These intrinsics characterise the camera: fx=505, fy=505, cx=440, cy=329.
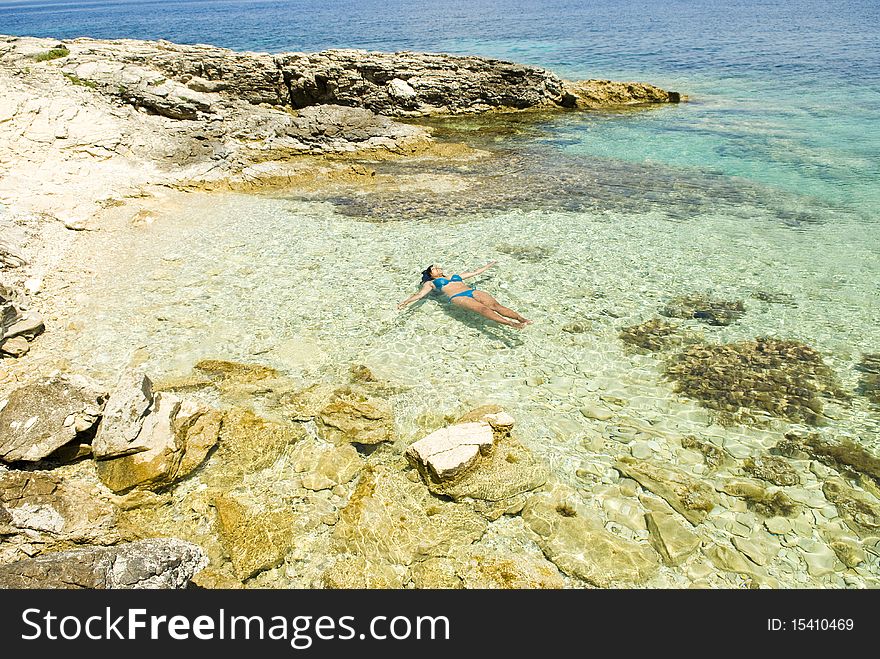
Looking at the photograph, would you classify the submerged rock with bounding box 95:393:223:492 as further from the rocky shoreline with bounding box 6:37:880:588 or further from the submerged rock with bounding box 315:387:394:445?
the submerged rock with bounding box 315:387:394:445

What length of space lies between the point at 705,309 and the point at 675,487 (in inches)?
201

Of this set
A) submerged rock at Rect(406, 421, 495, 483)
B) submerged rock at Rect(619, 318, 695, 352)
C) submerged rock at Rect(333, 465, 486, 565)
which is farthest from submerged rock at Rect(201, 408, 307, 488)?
submerged rock at Rect(619, 318, 695, 352)

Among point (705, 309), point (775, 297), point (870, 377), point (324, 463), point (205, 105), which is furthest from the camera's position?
point (205, 105)

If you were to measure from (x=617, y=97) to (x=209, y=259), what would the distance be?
90.3 ft

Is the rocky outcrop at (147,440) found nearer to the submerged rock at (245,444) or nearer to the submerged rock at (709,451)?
the submerged rock at (245,444)

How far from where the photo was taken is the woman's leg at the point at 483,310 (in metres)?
9.54

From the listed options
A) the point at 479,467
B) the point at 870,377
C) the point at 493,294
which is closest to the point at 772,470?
the point at 870,377

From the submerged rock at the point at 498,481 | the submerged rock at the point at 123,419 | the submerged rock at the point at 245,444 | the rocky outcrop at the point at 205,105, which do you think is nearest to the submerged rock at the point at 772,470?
the submerged rock at the point at 498,481

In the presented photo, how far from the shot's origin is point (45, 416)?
6.63 m

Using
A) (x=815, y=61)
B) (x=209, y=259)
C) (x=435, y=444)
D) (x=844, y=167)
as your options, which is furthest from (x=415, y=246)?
(x=815, y=61)

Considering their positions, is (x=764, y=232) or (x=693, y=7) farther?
(x=693, y=7)

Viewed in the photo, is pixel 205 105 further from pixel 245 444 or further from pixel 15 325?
pixel 245 444
